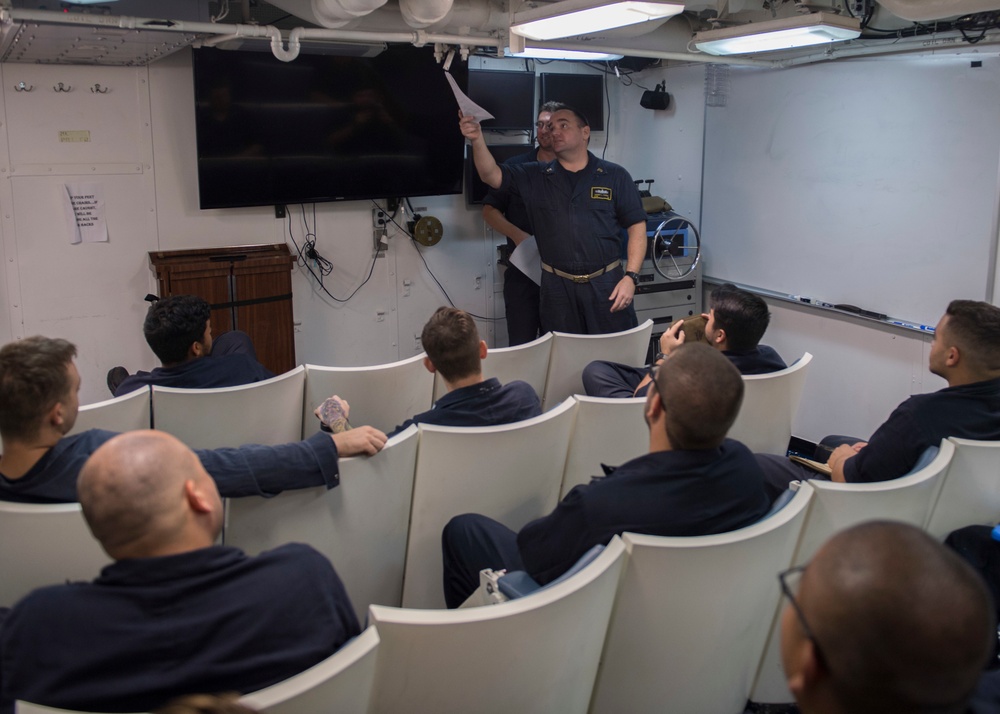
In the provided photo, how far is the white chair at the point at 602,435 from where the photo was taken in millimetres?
2699

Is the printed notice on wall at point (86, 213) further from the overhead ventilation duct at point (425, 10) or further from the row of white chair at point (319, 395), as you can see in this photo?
the row of white chair at point (319, 395)

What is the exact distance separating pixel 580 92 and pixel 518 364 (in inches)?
129

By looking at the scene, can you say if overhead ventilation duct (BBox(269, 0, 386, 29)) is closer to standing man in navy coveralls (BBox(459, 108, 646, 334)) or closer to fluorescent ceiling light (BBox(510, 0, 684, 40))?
fluorescent ceiling light (BBox(510, 0, 684, 40))

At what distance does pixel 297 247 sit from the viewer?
211 inches

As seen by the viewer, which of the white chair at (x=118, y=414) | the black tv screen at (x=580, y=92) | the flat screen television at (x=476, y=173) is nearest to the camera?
the white chair at (x=118, y=414)

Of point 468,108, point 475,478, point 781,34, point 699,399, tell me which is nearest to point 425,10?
point 468,108

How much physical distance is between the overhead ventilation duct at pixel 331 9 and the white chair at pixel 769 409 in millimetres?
2191

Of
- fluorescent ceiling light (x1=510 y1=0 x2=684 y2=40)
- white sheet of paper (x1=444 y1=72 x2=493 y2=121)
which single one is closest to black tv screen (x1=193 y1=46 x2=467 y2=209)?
white sheet of paper (x1=444 y1=72 x2=493 y2=121)

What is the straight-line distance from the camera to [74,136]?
15.0 ft

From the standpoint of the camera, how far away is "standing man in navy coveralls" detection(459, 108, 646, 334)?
4828mm

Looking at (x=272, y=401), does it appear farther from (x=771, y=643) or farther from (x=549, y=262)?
(x=549, y=262)

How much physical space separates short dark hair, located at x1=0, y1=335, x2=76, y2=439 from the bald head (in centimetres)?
71

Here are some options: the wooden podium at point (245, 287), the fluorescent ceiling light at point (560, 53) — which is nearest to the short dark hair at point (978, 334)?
the fluorescent ceiling light at point (560, 53)

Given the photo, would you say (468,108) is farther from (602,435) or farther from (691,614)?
(691,614)
